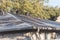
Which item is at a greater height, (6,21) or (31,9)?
(6,21)

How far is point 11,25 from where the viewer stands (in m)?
8.66

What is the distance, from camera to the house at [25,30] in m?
8.25

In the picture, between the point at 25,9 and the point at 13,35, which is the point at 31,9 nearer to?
the point at 25,9

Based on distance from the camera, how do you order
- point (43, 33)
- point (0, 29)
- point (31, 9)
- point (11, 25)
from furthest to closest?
point (31, 9), point (43, 33), point (11, 25), point (0, 29)

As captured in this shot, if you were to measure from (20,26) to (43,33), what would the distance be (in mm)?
1222

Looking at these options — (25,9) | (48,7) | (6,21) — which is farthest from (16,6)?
(6,21)

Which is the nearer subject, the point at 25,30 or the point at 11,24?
the point at 25,30

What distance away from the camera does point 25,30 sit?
863 cm

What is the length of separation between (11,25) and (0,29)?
0.64 m

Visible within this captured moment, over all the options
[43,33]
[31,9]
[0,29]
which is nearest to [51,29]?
[43,33]

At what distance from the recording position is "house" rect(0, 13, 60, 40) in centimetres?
825

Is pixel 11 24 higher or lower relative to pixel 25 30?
higher

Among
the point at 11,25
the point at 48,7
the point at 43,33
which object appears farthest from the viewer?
the point at 48,7

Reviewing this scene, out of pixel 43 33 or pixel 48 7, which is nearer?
pixel 43 33
